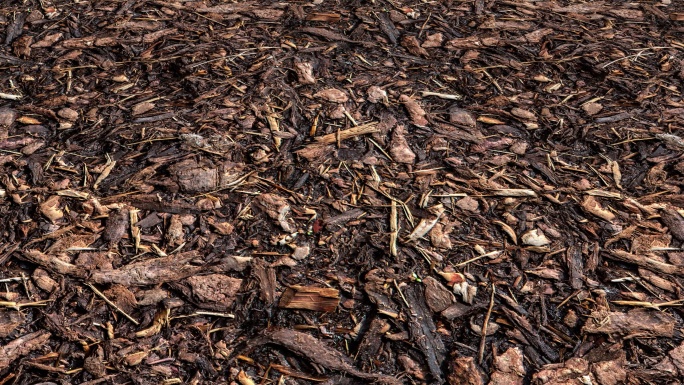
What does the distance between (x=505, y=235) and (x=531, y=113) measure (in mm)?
881

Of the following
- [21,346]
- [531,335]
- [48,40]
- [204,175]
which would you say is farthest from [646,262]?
[48,40]

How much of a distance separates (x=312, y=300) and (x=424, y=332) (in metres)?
0.45

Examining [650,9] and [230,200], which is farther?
[650,9]

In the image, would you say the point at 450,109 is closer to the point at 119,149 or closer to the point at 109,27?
the point at 119,149

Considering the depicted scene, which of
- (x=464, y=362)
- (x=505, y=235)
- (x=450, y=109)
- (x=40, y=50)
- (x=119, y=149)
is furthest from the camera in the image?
(x=40, y=50)

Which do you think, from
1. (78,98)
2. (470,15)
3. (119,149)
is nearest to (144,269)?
(119,149)

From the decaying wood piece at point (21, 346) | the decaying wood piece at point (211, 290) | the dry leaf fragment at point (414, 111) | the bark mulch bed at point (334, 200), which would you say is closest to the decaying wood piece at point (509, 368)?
the bark mulch bed at point (334, 200)

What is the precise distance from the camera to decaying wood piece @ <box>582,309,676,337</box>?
247 cm

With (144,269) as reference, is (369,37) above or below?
above

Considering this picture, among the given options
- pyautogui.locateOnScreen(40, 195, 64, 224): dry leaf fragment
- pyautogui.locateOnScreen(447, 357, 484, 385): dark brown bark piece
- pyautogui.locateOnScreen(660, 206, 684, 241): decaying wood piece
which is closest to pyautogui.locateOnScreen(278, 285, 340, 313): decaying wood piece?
pyautogui.locateOnScreen(447, 357, 484, 385): dark brown bark piece

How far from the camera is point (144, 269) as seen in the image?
2582 millimetres

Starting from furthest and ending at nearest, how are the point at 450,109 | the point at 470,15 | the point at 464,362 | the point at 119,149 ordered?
1. the point at 470,15
2. the point at 450,109
3. the point at 119,149
4. the point at 464,362

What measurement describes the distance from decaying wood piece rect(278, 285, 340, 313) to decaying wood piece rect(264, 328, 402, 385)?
0.34 ft

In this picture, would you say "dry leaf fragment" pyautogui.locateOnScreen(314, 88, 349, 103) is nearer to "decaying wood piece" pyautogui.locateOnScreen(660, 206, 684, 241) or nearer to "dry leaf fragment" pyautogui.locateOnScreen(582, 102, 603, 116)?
"dry leaf fragment" pyautogui.locateOnScreen(582, 102, 603, 116)
